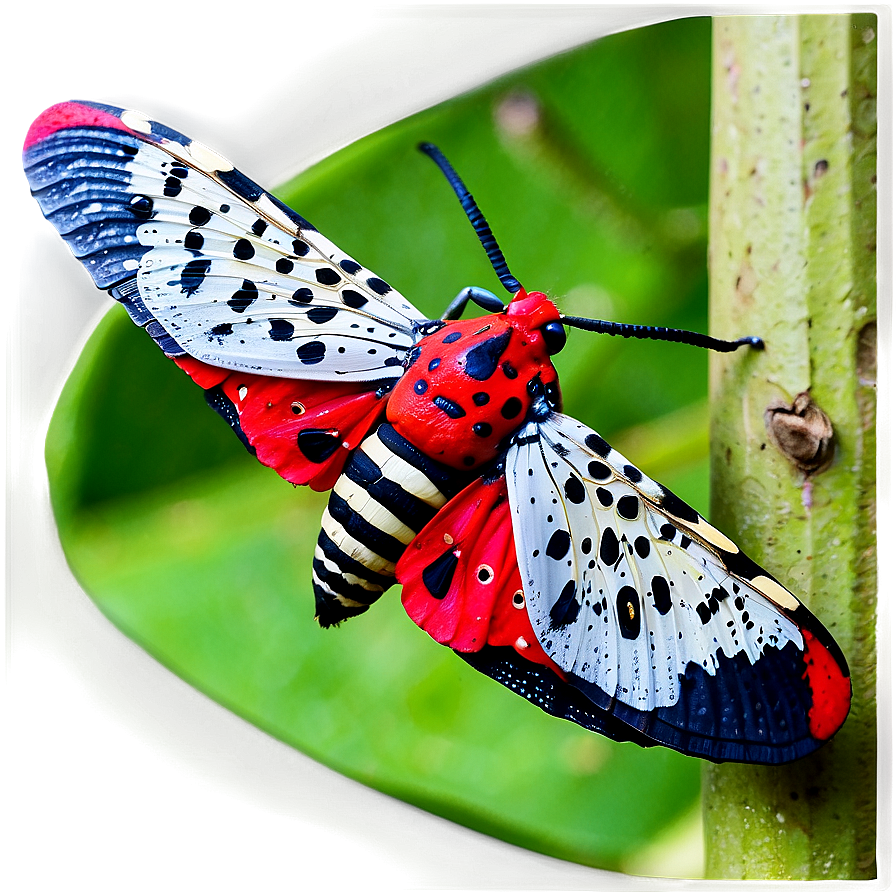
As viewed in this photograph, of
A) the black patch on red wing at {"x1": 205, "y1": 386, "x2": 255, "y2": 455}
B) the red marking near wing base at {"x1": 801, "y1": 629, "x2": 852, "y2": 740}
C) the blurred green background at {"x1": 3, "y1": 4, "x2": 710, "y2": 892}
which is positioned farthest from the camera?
the blurred green background at {"x1": 3, "y1": 4, "x2": 710, "y2": 892}

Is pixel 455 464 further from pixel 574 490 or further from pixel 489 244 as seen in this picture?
pixel 489 244

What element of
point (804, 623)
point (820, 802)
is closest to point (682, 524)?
point (804, 623)

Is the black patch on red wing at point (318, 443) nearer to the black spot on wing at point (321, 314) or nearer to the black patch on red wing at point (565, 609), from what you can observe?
the black spot on wing at point (321, 314)

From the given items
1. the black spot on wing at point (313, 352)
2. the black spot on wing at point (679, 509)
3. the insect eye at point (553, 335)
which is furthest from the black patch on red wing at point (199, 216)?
the black spot on wing at point (679, 509)

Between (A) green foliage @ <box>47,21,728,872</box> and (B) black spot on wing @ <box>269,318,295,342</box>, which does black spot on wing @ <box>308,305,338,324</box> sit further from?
(A) green foliage @ <box>47,21,728,872</box>

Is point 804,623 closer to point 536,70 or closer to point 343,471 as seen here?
point 343,471

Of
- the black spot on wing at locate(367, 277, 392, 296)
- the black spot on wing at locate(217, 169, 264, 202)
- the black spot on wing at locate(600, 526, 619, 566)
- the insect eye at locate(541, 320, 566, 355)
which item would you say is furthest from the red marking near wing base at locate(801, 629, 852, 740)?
the black spot on wing at locate(217, 169, 264, 202)
